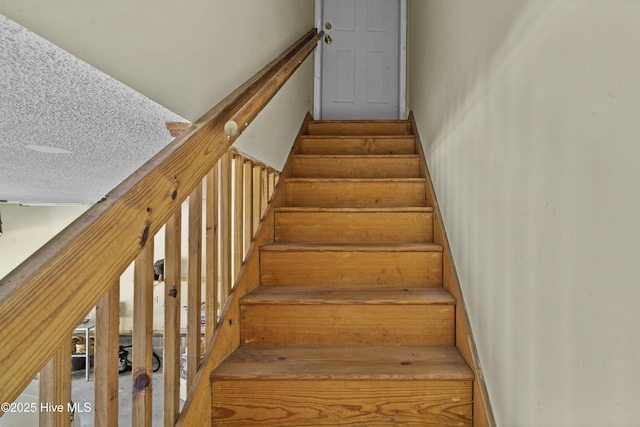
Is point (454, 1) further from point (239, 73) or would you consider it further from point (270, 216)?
point (270, 216)

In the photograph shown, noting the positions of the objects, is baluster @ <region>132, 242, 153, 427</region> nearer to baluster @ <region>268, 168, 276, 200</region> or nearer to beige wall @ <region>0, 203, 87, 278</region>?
baluster @ <region>268, 168, 276, 200</region>

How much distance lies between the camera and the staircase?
114cm

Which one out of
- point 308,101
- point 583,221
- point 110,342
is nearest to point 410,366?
point 583,221

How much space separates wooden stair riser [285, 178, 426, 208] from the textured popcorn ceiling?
1038 mm

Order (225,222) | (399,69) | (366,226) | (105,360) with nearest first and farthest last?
(105,360) → (225,222) → (366,226) → (399,69)

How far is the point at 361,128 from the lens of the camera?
116 inches

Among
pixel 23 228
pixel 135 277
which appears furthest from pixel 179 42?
pixel 23 228

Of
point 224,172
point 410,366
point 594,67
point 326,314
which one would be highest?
point 594,67

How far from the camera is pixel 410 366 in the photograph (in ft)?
3.89

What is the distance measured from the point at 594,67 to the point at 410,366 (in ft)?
3.09

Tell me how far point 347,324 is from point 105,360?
86 centimetres

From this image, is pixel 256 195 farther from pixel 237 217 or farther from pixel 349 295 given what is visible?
pixel 349 295

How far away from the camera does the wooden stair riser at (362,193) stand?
2104 millimetres

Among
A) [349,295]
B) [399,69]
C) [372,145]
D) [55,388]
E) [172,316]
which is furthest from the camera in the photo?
[399,69]
